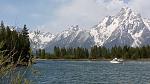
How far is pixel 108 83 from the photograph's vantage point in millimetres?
59406

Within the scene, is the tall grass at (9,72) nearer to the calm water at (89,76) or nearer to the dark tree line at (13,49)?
the dark tree line at (13,49)

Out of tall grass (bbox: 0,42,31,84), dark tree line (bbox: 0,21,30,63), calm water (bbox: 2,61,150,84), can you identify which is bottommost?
calm water (bbox: 2,61,150,84)

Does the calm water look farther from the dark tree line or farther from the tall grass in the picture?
the dark tree line

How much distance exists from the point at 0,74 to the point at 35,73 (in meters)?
0.76

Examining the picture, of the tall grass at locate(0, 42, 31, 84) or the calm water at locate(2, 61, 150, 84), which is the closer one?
the tall grass at locate(0, 42, 31, 84)

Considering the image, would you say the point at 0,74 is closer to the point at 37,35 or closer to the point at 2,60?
the point at 2,60

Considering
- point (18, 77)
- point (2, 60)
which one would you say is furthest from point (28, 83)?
point (2, 60)

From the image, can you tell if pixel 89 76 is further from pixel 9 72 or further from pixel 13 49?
pixel 13 49

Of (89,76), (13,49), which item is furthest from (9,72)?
(89,76)

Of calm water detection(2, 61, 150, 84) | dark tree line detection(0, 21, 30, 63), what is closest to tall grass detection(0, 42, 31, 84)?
dark tree line detection(0, 21, 30, 63)

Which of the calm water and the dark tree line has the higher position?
the dark tree line

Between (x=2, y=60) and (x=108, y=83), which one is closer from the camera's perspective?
(x=2, y=60)

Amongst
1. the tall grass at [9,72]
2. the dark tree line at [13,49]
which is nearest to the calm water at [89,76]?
the tall grass at [9,72]

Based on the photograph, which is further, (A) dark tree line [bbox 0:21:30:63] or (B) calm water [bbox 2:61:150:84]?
(B) calm water [bbox 2:61:150:84]
